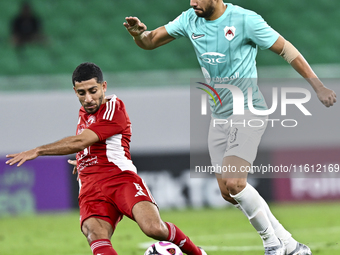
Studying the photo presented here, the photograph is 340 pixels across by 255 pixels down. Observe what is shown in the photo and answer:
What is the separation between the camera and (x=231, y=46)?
491 centimetres

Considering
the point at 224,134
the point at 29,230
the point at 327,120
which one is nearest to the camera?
the point at 224,134

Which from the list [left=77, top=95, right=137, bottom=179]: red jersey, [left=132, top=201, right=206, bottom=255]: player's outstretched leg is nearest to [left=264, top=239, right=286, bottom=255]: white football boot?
[left=132, top=201, right=206, bottom=255]: player's outstretched leg

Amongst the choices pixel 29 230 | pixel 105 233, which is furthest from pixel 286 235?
pixel 29 230

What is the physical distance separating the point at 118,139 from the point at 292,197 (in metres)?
5.46

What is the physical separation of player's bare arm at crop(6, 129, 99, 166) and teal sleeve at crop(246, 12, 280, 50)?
1605mm

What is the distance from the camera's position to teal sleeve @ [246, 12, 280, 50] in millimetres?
4824

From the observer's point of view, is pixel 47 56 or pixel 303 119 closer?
pixel 303 119

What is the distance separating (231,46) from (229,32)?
4.8 inches

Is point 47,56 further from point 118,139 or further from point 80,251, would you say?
point 118,139

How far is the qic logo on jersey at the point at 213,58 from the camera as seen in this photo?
195 inches

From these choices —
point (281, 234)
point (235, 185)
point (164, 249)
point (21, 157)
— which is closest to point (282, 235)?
point (281, 234)

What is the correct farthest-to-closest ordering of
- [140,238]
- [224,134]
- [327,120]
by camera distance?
[327,120]
[140,238]
[224,134]

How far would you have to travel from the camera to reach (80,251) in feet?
19.7

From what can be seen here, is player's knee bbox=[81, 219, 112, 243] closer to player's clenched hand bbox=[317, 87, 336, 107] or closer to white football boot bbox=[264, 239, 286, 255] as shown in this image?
white football boot bbox=[264, 239, 286, 255]
